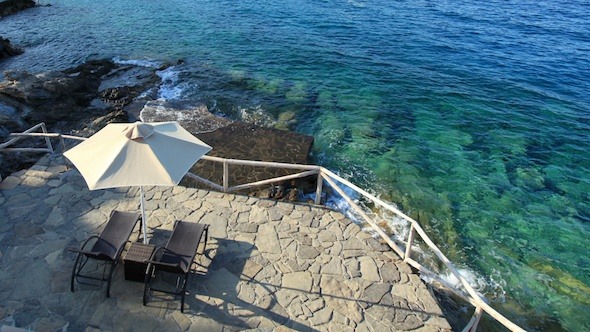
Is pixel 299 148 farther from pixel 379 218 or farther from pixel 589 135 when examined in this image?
pixel 589 135

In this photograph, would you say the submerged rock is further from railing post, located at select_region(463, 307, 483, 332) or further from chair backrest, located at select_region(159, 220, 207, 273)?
railing post, located at select_region(463, 307, 483, 332)

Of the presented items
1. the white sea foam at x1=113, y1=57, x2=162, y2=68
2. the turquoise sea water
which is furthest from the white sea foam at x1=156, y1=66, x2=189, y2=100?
the white sea foam at x1=113, y1=57, x2=162, y2=68

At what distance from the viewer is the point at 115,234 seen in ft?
29.5

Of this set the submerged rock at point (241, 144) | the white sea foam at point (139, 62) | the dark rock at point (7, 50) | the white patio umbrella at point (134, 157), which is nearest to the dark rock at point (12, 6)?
the dark rock at point (7, 50)

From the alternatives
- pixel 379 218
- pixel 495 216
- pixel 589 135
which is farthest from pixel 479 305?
pixel 589 135

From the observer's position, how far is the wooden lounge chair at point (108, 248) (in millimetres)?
8234

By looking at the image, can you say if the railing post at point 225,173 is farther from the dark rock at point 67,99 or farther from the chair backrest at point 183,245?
the dark rock at point 67,99

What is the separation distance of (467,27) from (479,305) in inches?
1388

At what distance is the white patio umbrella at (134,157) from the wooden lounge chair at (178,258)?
1.67 m

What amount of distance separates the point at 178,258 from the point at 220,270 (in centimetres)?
110

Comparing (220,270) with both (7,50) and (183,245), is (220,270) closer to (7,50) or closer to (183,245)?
(183,245)

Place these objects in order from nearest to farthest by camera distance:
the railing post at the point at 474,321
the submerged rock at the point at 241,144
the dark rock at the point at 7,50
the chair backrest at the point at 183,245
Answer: the railing post at the point at 474,321
the chair backrest at the point at 183,245
the submerged rock at the point at 241,144
the dark rock at the point at 7,50

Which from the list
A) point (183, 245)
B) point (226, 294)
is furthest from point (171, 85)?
point (226, 294)

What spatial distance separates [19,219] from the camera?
404 inches
